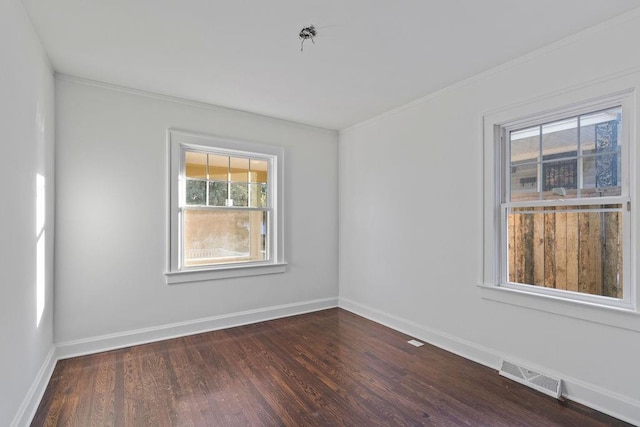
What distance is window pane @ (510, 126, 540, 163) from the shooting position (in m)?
2.67

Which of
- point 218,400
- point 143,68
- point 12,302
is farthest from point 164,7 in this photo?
point 218,400

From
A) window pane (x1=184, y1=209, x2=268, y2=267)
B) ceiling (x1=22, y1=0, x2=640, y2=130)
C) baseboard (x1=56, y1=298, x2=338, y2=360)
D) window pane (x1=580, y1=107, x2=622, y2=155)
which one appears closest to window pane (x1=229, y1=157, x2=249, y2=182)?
window pane (x1=184, y1=209, x2=268, y2=267)

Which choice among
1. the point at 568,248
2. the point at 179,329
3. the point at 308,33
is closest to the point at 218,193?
the point at 179,329

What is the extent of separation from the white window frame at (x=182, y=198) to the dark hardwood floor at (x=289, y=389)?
0.75 metres

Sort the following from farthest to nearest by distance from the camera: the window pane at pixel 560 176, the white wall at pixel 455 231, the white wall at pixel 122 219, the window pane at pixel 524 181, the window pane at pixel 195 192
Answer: the window pane at pixel 195 192, the white wall at pixel 122 219, the window pane at pixel 524 181, the window pane at pixel 560 176, the white wall at pixel 455 231

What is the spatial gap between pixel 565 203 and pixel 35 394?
4046 mm

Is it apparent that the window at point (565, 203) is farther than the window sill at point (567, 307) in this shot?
Result: Yes

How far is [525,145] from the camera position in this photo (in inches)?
108

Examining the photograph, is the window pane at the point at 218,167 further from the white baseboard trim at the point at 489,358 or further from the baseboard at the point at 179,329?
the white baseboard trim at the point at 489,358

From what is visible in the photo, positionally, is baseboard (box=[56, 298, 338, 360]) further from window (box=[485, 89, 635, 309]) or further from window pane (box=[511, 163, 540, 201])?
window pane (box=[511, 163, 540, 201])

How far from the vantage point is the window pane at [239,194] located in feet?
12.9

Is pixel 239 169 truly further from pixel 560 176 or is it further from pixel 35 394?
pixel 560 176

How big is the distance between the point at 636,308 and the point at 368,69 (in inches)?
102

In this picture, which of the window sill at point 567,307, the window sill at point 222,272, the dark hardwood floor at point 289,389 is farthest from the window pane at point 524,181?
the window sill at point 222,272
